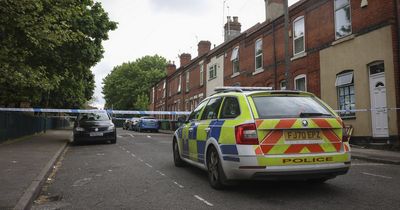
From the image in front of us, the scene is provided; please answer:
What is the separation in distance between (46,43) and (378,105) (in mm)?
11817

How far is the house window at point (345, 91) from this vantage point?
52.7ft

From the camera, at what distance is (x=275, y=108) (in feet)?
20.6

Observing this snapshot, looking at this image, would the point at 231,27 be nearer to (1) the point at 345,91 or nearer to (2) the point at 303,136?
(1) the point at 345,91

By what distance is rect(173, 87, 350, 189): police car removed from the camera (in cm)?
583

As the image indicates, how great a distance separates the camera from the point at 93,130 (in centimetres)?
1733

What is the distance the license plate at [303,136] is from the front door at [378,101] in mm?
9432

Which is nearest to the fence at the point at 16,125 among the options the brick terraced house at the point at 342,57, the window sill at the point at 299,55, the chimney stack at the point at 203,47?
the brick terraced house at the point at 342,57

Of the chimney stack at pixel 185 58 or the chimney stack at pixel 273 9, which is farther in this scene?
the chimney stack at pixel 185 58

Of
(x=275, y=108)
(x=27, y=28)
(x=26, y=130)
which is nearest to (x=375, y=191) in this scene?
(x=275, y=108)

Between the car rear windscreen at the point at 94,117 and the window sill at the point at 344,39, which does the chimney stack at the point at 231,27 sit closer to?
the window sill at the point at 344,39

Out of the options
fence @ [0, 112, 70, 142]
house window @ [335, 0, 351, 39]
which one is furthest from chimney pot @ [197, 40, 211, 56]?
house window @ [335, 0, 351, 39]

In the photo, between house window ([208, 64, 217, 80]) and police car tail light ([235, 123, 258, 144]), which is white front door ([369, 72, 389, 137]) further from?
house window ([208, 64, 217, 80])

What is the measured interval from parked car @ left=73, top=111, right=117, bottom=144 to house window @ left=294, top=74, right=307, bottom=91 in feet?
31.1

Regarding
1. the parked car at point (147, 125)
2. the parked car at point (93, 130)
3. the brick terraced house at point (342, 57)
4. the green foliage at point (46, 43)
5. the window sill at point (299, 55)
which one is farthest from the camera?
the parked car at point (147, 125)
